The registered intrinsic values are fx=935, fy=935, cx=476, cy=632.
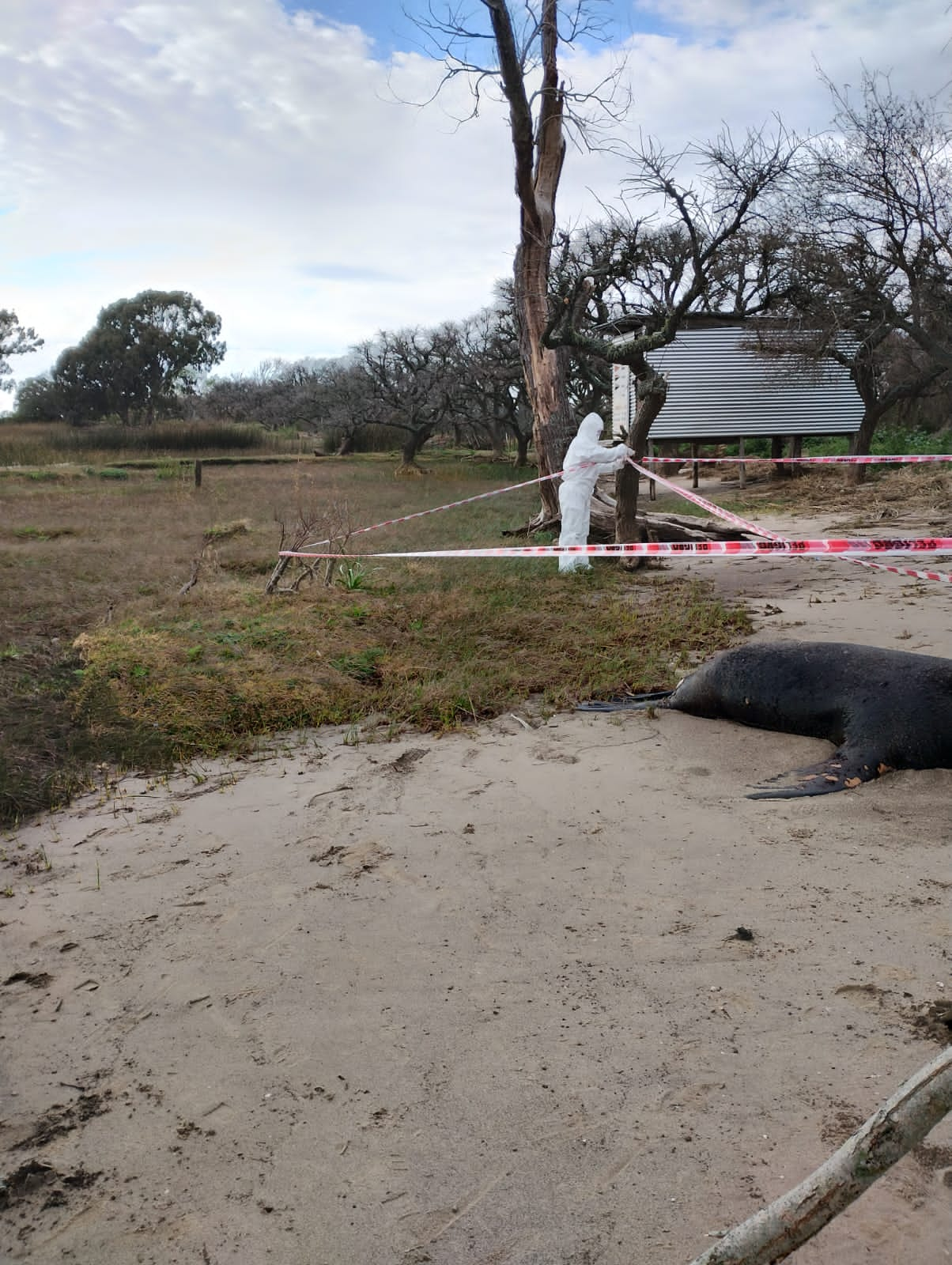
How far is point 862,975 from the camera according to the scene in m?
→ 2.69

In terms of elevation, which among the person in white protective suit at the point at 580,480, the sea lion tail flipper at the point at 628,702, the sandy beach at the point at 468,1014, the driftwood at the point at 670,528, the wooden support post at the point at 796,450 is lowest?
the sandy beach at the point at 468,1014

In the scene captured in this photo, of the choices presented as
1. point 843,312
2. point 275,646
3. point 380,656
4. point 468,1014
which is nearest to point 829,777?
point 468,1014

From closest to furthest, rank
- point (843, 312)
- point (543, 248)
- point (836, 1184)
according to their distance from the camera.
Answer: point (836, 1184) → point (543, 248) → point (843, 312)

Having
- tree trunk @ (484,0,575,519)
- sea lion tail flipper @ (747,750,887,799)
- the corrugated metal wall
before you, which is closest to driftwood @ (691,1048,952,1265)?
sea lion tail flipper @ (747,750,887,799)

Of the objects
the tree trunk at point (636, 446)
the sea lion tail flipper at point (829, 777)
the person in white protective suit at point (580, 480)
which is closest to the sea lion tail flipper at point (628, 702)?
the sea lion tail flipper at point (829, 777)

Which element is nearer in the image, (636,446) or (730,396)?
(636,446)

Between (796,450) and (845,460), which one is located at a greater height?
(796,450)

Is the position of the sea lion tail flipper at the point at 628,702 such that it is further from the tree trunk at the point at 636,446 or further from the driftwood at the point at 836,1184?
the tree trunk at the point at 636,446

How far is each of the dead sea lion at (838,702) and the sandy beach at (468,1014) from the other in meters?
0.14

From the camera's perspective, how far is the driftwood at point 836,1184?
3.90 feet

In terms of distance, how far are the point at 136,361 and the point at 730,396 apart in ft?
145

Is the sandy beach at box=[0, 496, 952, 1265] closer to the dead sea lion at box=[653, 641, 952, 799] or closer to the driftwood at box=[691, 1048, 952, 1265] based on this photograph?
the dead sea lion at box=[653, 641, 952, 799]

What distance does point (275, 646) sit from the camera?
710 cm

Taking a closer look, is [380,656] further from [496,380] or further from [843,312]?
[496,380]
